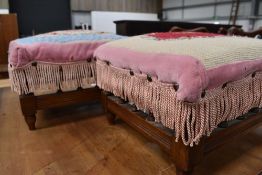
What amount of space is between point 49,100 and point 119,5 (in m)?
4.81

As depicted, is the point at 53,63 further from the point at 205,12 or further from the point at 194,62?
the point at 205,12

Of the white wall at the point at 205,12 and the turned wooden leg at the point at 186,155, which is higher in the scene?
the white wall at the point at 205,12

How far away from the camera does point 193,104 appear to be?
66 cm

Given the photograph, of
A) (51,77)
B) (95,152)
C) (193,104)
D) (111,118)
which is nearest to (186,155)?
(193,104)

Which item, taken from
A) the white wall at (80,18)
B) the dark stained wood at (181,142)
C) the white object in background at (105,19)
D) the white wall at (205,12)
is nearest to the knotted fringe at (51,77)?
the dark stained wood at (181,142)

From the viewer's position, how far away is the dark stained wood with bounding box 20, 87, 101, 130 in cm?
124

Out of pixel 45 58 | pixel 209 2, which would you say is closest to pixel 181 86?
pixel 45 58

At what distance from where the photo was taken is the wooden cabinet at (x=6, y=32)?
3.55 m

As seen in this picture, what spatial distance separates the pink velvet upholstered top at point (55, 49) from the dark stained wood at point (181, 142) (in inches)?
18.1

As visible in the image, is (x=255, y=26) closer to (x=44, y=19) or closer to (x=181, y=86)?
(x=44, y=19)

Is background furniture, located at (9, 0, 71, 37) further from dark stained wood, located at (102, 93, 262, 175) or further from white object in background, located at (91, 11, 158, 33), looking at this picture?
dark stained wood, located at (102, 93, 262, 175)

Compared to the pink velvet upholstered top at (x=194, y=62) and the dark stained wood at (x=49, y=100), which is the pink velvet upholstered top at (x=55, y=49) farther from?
the pink velvet upholstered top at (x=194, y=62)

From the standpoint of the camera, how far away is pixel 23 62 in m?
1.18

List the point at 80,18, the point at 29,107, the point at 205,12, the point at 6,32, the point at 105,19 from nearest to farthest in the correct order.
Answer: the point at 29,107, the point at 6,32, the point at 80,18, the point at 105,19, the point at 205,12
